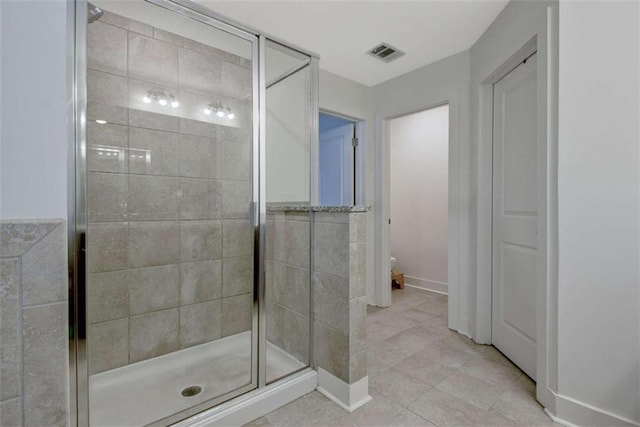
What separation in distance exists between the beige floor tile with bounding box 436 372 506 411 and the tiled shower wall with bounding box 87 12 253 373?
1.29 metres

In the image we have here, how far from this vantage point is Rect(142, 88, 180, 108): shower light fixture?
1.97m

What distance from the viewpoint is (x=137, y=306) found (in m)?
1.96

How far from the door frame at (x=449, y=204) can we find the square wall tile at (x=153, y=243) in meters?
1.97

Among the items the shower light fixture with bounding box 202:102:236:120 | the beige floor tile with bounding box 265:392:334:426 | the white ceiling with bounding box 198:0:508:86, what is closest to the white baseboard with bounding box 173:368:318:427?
the beige floor tile with bounding box 265:392:334:426

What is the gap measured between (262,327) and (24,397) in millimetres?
1059

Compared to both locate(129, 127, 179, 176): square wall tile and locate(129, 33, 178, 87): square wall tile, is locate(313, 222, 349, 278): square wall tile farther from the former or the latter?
locate(129, 33, 178, 87): square wall tile

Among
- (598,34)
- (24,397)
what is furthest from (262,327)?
(598,34)

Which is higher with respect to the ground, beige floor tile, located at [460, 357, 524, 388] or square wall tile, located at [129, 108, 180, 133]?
square wall tile, located at [129, 108, 180, 133]

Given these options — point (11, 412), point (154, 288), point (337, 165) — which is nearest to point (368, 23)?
point (337, 165)

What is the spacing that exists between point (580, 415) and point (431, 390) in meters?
0.68

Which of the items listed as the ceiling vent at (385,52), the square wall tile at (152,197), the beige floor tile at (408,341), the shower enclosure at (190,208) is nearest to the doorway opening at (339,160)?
the ceiling vent at (385,52)

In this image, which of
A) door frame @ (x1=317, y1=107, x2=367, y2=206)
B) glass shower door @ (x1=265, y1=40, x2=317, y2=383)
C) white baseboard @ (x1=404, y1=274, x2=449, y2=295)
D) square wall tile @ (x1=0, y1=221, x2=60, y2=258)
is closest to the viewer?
square wall tile @ (x1=0, y1=221, x2=60, y2=258)

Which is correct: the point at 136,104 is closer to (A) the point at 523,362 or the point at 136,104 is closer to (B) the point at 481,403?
(B) the point at 481,403

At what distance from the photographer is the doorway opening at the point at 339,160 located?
128 inches
